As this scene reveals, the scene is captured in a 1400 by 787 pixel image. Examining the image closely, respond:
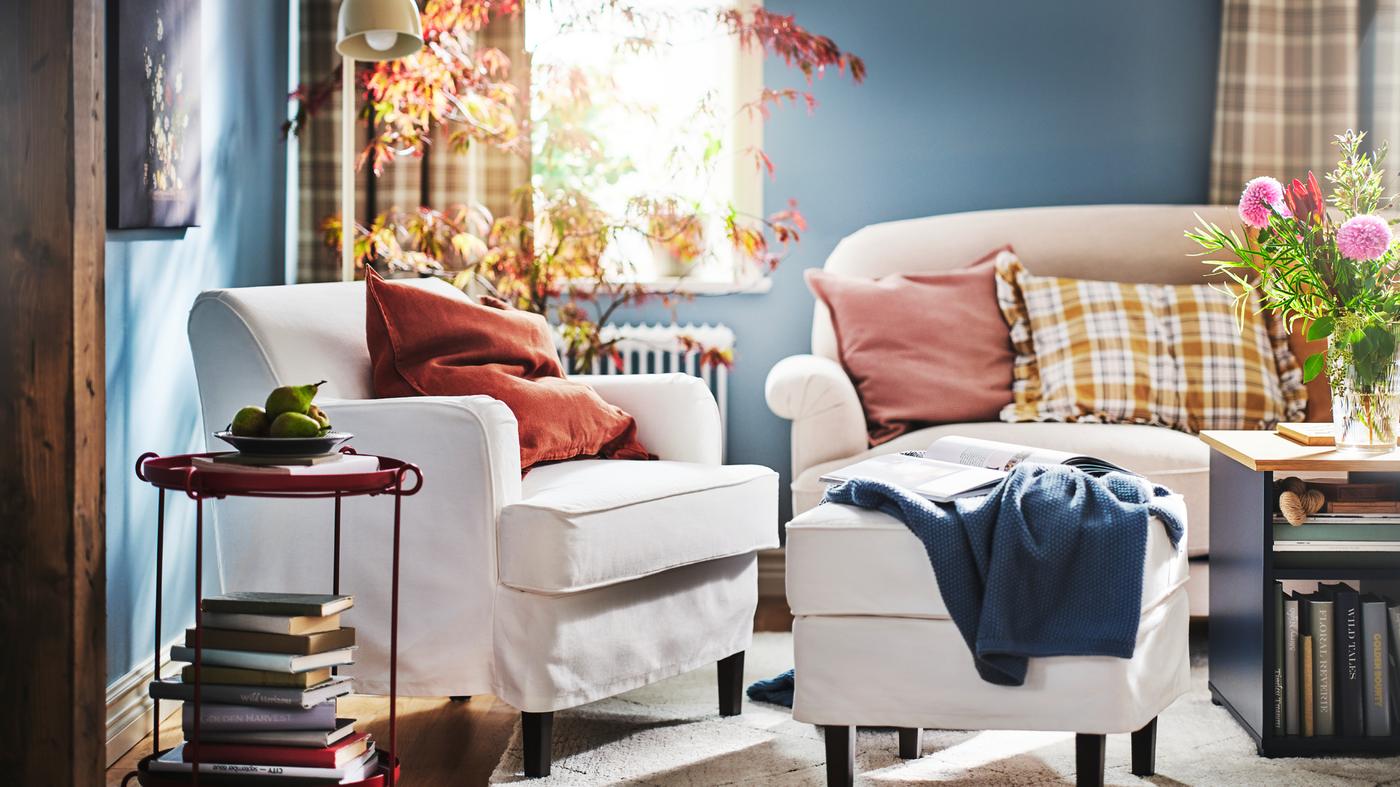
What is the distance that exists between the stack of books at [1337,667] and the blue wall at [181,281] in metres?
2.03

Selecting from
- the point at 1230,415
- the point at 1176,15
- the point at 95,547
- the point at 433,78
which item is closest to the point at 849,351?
the point at 1230,415

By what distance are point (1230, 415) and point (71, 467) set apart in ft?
8.22

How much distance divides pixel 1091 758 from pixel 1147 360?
148cm

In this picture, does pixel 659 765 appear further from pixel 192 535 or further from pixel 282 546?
pixel 192 535

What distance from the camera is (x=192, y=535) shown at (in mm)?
2859

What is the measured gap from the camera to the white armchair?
2.17m

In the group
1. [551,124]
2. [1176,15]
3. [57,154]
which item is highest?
[1176,15]

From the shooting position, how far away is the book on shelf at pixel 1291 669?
227 centimetres

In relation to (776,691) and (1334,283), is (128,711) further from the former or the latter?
(1334,283)

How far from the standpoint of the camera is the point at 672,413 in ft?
9.14

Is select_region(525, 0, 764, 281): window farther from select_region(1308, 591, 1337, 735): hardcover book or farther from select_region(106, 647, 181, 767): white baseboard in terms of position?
select_region(1308, 591, 1337, 735): hardcover book

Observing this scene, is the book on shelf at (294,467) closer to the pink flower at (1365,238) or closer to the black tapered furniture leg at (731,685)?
the black tapered furniture leg at (731,685)

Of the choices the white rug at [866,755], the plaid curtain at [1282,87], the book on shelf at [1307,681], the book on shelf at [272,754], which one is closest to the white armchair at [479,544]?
the white rug at [866,755]

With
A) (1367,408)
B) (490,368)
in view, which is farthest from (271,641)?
(1367,408)
